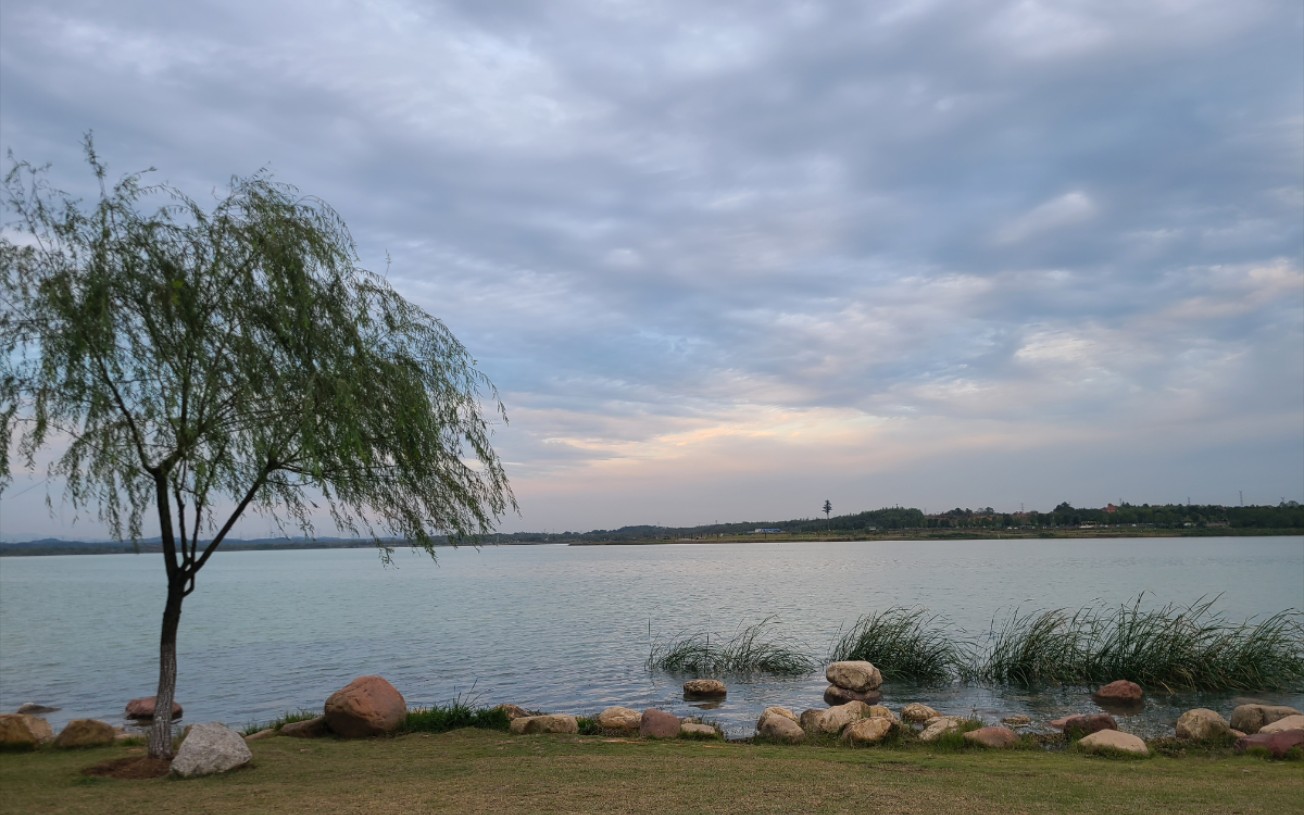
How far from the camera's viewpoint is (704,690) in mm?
24312

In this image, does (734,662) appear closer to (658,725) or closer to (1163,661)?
(658,725)

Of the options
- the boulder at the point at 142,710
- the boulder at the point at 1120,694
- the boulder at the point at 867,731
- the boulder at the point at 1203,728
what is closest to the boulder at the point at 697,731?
the boulder at the point at 867,731

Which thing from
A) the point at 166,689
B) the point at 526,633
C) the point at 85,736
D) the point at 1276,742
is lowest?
the point at 526,633

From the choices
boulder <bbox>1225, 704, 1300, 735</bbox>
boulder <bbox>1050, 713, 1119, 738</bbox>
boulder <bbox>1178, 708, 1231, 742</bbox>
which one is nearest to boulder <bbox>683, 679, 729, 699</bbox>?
boulder <bbox>1050, 713, 1119, 738</bbox>

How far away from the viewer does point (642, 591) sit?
68500 mm

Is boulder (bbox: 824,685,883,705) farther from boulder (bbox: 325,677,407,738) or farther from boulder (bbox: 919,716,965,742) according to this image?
boulder (bbox: 325,677,407,738)

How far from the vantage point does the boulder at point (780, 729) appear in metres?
16.6

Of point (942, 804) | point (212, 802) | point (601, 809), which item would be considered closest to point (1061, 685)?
point (942, 804)

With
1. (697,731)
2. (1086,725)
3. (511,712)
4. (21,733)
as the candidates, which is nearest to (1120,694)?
(1086,725)

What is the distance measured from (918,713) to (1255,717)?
6.64 meters

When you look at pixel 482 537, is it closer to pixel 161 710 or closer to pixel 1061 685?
pixel 161 710

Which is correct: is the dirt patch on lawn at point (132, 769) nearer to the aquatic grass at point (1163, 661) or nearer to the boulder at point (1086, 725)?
the boulder at point (1086, 725)

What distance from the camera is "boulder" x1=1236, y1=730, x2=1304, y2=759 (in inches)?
544

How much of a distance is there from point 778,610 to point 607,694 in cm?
2601
